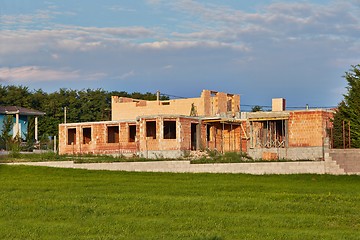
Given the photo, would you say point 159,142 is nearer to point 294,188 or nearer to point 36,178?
point 36,178

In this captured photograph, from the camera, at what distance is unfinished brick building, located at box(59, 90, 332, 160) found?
47.2 meters

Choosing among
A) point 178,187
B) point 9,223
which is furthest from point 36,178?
point 9,223

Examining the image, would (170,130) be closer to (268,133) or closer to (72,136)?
(268,133)

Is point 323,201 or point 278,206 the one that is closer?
Answer: point 278,206

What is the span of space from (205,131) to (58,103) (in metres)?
36.0

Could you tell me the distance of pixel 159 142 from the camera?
48.0 meters

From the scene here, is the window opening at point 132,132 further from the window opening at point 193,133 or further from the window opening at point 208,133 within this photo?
the window opening at point 208,133

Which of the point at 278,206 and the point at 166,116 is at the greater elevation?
the point at 166,116

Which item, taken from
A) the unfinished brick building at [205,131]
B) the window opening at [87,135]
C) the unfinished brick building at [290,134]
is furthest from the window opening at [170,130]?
the window opening at [87,135]

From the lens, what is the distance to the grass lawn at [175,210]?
1408 centimetres

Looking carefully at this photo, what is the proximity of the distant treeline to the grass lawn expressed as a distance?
53327 millimetres

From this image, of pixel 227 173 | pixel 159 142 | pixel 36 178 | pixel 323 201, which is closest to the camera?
pixel 323 201

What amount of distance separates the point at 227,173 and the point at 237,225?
52.0ft

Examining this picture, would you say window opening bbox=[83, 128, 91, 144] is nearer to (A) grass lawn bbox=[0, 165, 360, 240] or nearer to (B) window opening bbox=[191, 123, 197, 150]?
(B) window opening bbox=[191, 123, 197, 150]
